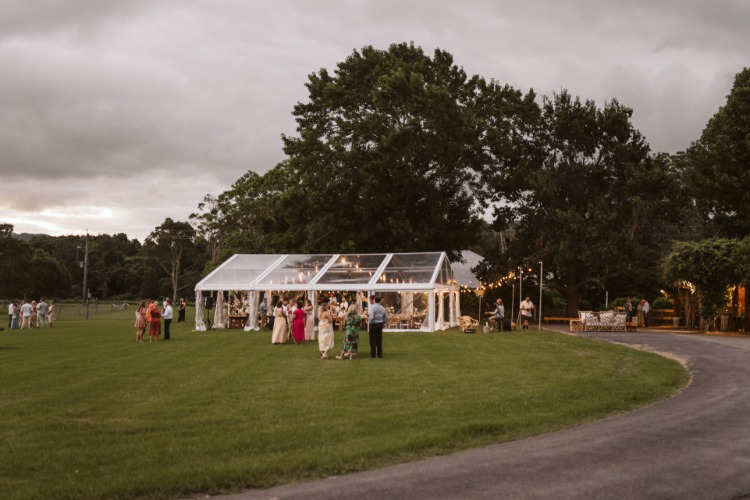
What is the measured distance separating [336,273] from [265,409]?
22748mm

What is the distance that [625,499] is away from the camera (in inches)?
Answer: 235

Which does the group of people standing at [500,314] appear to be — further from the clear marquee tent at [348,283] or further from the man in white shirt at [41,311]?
the man in white shirt at [41,311]

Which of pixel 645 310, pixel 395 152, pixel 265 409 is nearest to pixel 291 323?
pixel 265 409

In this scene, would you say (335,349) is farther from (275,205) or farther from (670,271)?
(275,205)

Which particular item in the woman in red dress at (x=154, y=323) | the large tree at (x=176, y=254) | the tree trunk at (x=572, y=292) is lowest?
the woman in red dress at (x=154, y=323)

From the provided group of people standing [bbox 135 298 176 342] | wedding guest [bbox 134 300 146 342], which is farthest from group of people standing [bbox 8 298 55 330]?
wedding guest [bbox 134 300 146 342]

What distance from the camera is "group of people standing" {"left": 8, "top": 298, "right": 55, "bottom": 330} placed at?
34.5 metres

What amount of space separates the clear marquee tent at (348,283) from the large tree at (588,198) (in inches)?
308

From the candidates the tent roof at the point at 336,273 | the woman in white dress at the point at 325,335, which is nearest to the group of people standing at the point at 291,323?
the woman in white dress at the point at 325,335

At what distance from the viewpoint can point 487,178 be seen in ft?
137

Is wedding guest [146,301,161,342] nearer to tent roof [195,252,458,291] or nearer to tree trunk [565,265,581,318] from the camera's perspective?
tent roof [195,252,458,291]

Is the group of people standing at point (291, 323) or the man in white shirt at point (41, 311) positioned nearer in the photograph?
the group of people standing at point (291, 323)

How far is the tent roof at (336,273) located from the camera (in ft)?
104

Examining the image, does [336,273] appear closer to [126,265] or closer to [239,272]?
[239,272]
